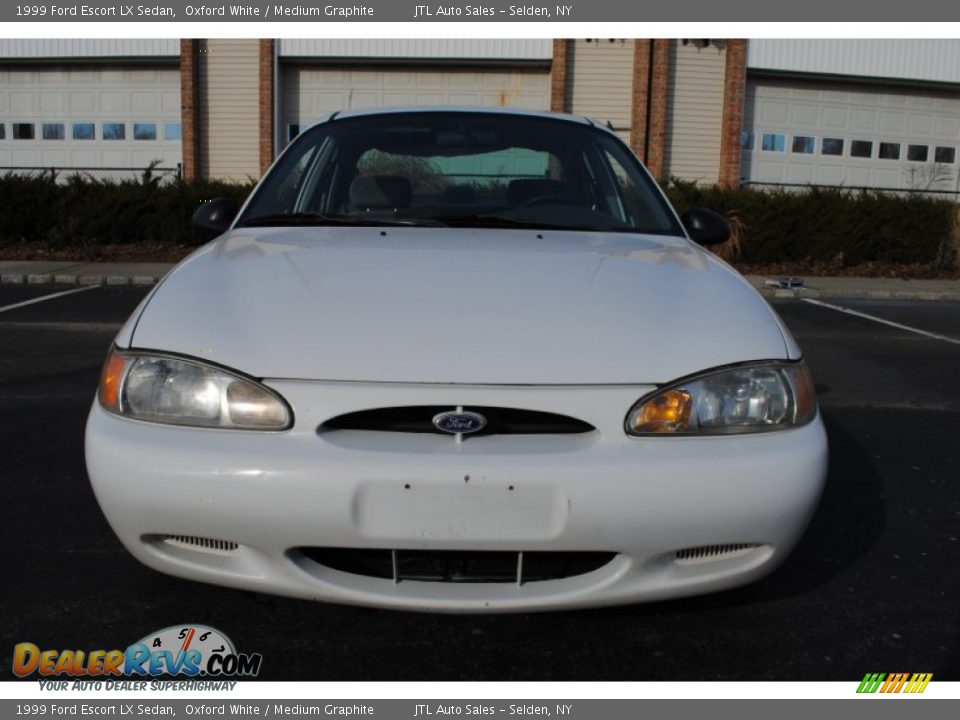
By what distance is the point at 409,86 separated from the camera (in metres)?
19.0

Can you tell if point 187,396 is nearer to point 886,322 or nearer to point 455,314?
point 455,314

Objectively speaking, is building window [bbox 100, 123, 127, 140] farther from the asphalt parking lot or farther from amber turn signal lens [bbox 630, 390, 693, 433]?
amber turn signal lens [bbox 630, 390, 693, 433]

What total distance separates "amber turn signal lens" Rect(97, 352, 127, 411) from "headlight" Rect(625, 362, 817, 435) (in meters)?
1.24

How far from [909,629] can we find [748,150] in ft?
60.4

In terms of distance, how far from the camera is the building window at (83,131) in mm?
19859

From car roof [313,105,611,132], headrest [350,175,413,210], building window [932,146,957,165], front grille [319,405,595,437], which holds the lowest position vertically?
front grille [319,405,595,437]

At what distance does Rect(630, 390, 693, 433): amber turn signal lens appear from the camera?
2111 millimetres

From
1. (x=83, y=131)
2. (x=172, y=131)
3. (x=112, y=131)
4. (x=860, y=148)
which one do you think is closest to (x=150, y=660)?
(x=172, y=131)

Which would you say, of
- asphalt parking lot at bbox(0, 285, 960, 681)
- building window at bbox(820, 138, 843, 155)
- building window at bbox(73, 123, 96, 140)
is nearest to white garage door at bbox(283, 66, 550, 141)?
building window at bbox(73, 123, 96, 140)

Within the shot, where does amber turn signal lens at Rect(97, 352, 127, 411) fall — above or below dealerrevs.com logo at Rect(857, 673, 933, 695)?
above

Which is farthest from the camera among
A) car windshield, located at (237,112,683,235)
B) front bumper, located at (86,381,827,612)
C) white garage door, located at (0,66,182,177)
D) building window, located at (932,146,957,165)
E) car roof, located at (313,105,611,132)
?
building window, located at (932,146,957,165)

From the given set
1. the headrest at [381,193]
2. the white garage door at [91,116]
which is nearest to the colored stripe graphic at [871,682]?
the headrest at [381,193]

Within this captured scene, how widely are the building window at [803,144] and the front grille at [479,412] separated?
63.7 feet
